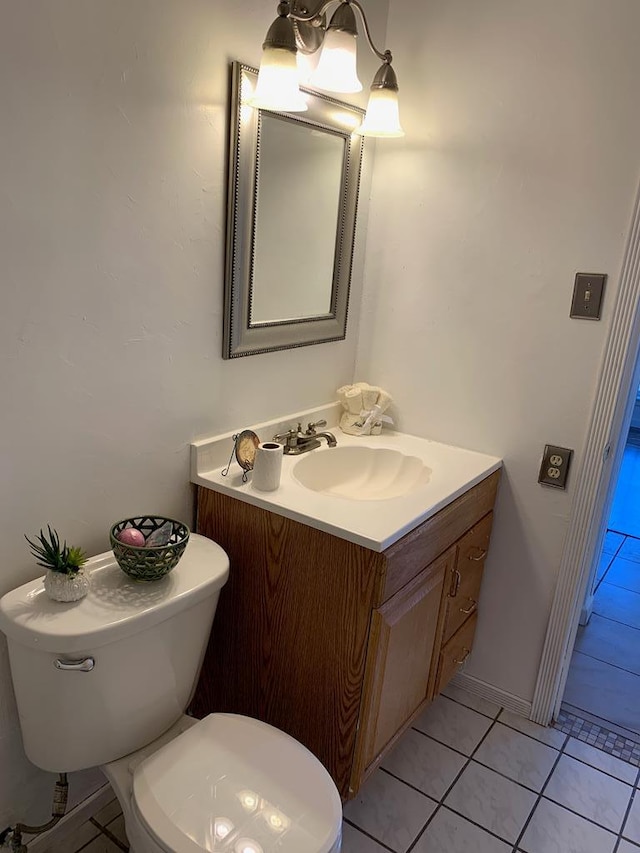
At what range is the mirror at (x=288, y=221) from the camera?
1541mm

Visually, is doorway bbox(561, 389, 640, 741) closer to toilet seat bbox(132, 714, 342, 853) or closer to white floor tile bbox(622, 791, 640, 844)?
white floor tile bbox(622, 791, 640, 844)

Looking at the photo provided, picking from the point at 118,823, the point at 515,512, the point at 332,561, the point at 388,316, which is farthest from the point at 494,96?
the point at 118,823

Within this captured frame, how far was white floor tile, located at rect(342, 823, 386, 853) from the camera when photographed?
1555 millimetres

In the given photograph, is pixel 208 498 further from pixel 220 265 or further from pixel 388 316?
pixel 388 316

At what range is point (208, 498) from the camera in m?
1.64

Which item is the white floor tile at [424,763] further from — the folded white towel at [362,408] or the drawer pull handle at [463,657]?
the folded white towel at [362,408]

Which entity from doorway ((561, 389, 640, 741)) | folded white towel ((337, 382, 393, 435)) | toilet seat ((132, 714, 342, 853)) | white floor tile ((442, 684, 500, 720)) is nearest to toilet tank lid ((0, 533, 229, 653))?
toilet seat ((132, 714, 342, 853))

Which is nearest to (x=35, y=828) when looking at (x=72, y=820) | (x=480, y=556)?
(x=72, y=820)

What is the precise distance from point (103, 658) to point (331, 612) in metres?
0.51

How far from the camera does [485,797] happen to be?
1730mm

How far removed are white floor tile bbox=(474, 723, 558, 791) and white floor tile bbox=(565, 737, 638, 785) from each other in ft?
0.22

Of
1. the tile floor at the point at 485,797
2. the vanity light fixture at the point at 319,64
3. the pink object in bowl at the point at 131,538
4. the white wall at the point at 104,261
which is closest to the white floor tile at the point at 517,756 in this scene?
the tile floor at the point at 485,797

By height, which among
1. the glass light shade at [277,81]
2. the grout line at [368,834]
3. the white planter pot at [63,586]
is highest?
the glass light shade at [277,81]

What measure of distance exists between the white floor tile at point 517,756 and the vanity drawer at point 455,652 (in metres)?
0.21
